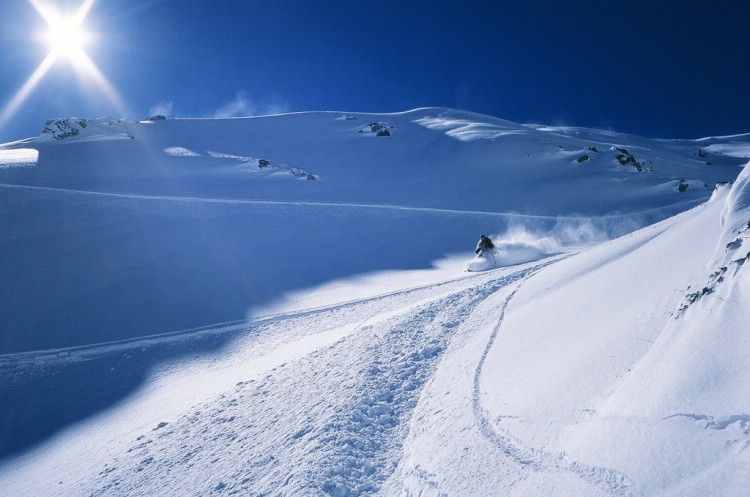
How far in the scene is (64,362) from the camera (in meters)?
11.4

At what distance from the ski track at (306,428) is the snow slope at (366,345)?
0.12 ft

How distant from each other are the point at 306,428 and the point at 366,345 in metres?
2.62

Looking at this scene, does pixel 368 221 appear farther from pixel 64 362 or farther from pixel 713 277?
pixel 713 277

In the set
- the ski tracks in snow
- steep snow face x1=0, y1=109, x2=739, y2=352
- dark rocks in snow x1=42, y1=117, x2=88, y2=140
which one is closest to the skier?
steep snow face x1=0, y1=109, x2=739, y2=352

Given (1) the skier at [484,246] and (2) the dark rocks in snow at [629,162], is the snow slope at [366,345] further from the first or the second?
(2) the dark rocks in snow at [629,162]

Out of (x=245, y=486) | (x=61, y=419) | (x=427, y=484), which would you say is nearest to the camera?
(x=427, y=484)

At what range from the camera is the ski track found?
4672mm

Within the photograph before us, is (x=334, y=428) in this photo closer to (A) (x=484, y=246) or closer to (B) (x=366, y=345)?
(B) (x=366, y=345)

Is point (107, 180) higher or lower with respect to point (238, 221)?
higher

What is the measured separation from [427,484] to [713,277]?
3.11 m

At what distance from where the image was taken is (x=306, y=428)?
→ 18.0 feet

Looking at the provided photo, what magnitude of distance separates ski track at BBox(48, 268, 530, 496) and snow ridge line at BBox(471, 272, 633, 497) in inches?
41.1

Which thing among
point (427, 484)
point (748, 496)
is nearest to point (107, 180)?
point (427, 484)

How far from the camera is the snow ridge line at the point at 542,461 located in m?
2.74
